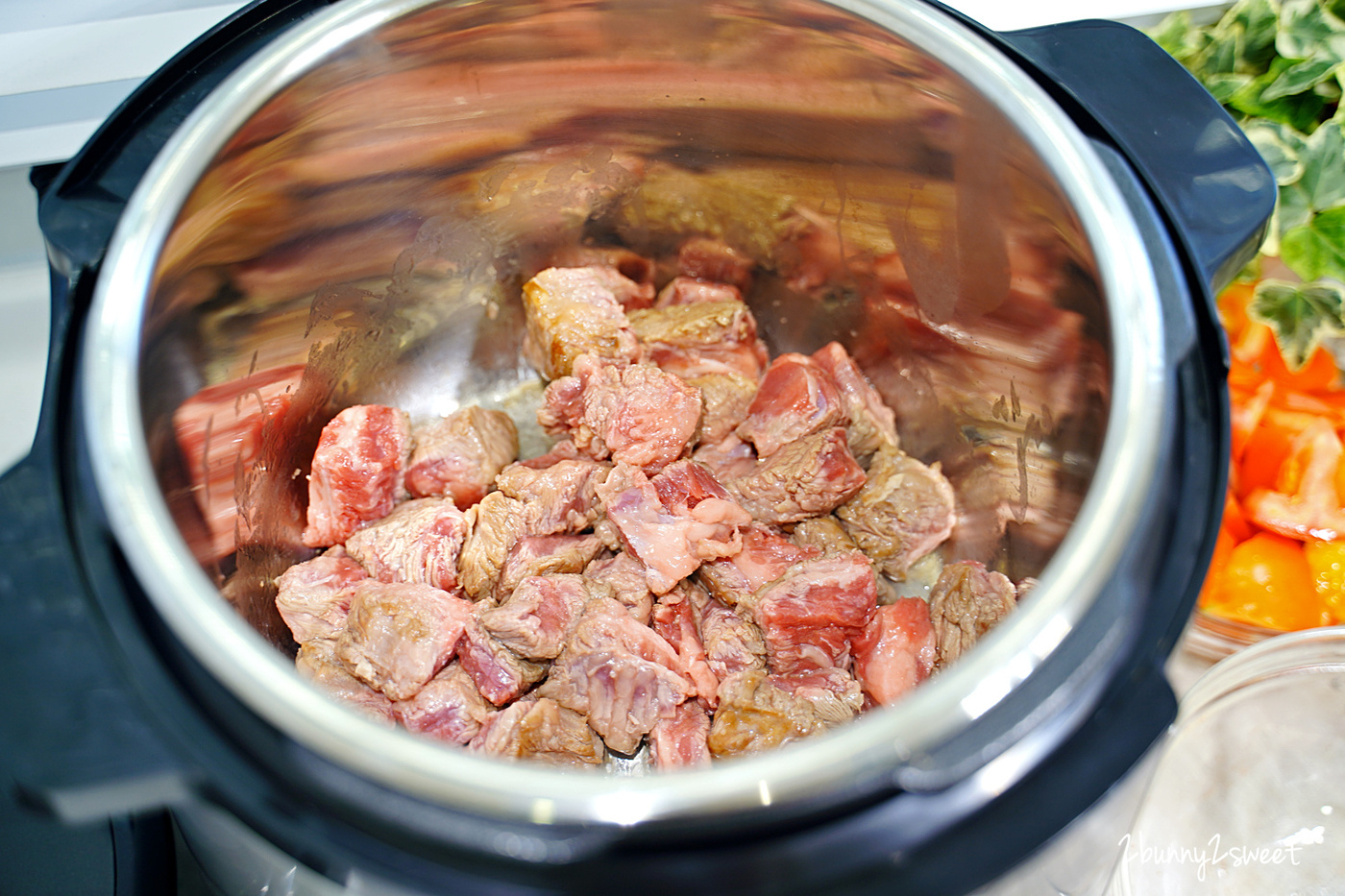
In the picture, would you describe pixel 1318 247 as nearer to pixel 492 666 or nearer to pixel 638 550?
pixel 638 550

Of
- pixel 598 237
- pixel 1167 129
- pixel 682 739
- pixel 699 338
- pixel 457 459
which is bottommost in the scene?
pixel 682 739

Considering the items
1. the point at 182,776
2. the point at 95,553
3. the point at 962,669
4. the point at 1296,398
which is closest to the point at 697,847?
the point at 962,669

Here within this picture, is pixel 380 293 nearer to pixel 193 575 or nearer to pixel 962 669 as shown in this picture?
pixel 193 575

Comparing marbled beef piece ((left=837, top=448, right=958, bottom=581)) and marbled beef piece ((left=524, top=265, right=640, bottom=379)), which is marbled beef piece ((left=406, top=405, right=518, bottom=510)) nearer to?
marbled beef piece ((left=524, top=265, right=640, bottom=379))

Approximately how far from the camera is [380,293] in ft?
4.52

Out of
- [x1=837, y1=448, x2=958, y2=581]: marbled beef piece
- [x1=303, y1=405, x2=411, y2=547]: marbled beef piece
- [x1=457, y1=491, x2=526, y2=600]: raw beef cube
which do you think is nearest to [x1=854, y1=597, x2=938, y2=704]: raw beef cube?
[x1=837, y1=448, x2=958, y2=581]: marbled beef piece

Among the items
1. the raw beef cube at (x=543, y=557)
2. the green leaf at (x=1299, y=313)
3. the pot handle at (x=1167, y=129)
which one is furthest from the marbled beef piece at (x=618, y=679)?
the green leaf at (x=1299, y=313)

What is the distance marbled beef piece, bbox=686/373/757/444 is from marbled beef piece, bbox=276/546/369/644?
590 millimetres

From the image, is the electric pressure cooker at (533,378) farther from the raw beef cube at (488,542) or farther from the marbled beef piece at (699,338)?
the raw beef cube at (488,542)

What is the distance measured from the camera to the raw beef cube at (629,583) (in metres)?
1.21

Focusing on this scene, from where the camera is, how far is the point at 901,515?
4.29 ft

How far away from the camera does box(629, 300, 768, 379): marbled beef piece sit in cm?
143

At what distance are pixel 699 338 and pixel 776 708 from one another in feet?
2.03

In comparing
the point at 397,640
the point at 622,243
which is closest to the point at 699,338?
the point at 622,243
